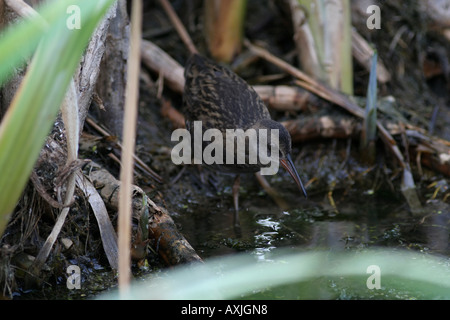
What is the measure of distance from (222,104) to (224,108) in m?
0.04

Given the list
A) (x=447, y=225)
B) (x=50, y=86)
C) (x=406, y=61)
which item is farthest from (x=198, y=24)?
(x=50, y=86)

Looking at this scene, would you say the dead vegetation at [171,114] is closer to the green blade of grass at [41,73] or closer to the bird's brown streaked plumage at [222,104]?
the bird's brown streaked plumage at [222,104]

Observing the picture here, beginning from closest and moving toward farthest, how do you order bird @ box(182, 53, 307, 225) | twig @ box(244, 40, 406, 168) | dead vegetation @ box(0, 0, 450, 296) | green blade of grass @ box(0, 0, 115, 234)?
green blade of grass @ box(0, 0, 115, 234) → dead vegetation @ box(0, 0, 450, 296) → bird @ box(182, 53, 307, 225) → twig @ box(244, 40, 406, 168)

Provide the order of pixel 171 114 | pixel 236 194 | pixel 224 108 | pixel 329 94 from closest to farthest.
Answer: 1. pixel 224 108
2. pixel 236 194
3. pixel 329 94
4. pixel 171 114

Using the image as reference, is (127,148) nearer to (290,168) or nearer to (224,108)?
(290,168)

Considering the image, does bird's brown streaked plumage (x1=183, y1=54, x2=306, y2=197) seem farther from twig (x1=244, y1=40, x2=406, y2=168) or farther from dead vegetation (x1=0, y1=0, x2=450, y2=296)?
twig (x1=244, y1=40, x2=406, y2=168)

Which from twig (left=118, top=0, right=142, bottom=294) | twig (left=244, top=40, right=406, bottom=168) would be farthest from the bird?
twig (left=118, top=0, right=142, bottom=294)

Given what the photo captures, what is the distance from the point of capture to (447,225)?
13.5ft

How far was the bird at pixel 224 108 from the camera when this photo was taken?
4438 mm

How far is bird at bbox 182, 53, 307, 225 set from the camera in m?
4.44

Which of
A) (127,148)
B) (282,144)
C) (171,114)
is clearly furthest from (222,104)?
(127,148)

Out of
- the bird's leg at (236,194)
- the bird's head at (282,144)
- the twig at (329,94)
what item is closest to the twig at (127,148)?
the bird's head at (282,144)

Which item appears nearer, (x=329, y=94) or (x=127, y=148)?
(x=127, y=148)

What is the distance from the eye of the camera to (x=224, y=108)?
4512 millimetres
